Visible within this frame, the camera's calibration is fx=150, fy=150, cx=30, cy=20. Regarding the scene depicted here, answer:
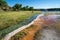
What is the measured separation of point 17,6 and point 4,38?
6903 centimetres

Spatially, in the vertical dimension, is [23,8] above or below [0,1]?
below

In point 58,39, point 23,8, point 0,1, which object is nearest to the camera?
point 58,39

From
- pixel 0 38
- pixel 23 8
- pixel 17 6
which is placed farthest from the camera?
pixel 23 8

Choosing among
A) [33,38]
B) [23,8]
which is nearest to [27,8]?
[23,8]

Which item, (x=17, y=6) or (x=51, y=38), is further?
(x=17, y=6)

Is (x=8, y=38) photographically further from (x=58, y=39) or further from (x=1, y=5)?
(x=1, y=5)

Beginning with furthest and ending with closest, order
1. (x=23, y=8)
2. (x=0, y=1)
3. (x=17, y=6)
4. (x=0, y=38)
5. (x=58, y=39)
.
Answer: (x=23, y=8)
(x=17, y=6)
(x=0, y=1)
(x=58, y=39)
(x=0, y=38)

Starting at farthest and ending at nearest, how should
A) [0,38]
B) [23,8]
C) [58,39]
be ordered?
[23,8], [58,39], [0,38]

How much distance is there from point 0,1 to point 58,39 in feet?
170

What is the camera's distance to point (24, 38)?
12750 mm

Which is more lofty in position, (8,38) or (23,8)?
(8,38)

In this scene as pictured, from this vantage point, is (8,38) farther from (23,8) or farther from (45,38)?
(23,8)

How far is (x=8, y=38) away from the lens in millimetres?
11375

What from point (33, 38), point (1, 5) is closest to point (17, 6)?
point (1, 5)
